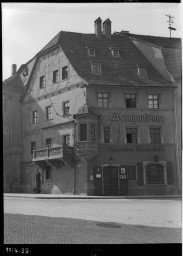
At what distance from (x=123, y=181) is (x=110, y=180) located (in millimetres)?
487

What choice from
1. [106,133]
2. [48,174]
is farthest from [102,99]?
[48,174]

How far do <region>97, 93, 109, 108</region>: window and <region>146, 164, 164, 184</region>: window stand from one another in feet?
8.39

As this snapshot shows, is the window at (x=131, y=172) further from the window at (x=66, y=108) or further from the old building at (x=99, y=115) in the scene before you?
the window at (x=66, y=108)

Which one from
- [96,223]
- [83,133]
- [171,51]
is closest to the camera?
[171,51]

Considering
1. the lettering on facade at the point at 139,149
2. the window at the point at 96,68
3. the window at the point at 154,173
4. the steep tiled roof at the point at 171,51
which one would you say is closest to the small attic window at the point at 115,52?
the window at the point at 96,68

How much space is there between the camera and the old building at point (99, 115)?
1074 centimetres

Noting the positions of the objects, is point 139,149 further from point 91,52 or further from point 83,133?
point 91,52

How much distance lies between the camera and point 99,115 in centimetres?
1262

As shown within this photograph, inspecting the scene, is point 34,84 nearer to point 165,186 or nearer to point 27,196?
point 27,196

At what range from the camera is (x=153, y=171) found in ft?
36.4

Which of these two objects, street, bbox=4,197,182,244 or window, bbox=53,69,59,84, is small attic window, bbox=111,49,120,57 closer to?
window, bbox=53,69,59,84

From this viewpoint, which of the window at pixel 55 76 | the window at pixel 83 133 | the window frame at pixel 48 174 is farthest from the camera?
the window at pixel 83 133

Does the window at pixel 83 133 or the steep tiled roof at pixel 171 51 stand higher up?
the steep tiled roof at pixel 171 51

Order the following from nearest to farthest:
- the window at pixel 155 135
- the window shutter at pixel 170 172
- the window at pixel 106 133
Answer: the window shutter at pixel 170 172 → the window at pixel 155 135 → the window at pixel 106 133
